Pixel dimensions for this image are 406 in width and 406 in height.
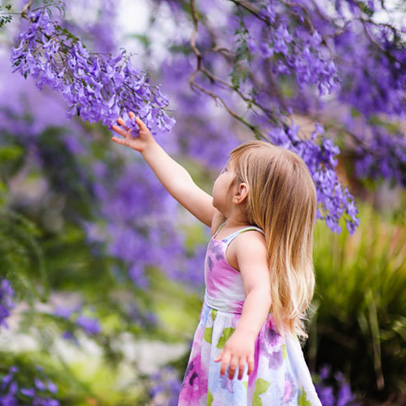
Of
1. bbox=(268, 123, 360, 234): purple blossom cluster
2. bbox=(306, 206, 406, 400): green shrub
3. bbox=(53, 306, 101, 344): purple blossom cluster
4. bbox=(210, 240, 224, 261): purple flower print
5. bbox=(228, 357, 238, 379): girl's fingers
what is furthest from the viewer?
bbox=(53, 306, 101, 344): purple blossom cluster

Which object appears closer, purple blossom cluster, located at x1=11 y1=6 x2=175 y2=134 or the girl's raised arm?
purple blossom cluster, located at x1=11 y1=6 x2=175 y2=134

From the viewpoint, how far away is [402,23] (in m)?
2.33

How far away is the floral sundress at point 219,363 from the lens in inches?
63.7

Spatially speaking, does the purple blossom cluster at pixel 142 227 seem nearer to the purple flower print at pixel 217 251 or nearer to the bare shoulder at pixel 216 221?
the bare shoulder at pixel 216 221

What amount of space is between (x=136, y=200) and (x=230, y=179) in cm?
324

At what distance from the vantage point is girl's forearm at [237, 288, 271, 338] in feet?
4.65

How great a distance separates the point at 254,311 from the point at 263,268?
14 centimetres

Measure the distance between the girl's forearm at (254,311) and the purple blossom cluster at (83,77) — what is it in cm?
57

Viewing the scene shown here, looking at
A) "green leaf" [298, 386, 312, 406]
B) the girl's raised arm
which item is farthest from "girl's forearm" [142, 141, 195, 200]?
"green leaf" [298, 386, 312, 406]

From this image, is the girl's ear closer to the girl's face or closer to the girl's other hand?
the girl's face

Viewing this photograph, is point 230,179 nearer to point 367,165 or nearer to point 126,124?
point 126,124

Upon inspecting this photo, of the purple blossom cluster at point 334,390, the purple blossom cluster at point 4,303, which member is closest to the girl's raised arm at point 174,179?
the purple blossom cluster at point 4,303

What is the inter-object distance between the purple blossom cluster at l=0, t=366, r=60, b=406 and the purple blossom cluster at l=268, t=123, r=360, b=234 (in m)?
1.50

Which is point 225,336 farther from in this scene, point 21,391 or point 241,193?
point 21,391
